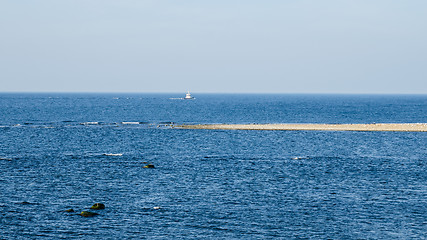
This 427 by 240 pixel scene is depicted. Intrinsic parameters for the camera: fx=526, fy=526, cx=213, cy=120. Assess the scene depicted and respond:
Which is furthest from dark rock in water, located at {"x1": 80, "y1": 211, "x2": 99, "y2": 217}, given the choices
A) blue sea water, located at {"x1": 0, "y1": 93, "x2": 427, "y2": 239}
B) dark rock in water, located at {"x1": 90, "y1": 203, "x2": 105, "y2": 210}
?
dark rock in water, located at {"x1": 90, "y1": 203, "x2": 105, "y2": 210}

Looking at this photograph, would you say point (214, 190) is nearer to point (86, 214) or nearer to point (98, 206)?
point (98, 206)

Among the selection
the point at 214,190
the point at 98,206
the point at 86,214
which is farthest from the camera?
the point at 214,190

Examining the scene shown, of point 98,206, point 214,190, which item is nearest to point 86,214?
point 98,206

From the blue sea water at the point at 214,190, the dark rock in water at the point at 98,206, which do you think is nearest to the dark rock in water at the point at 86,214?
the blue sea water at the point at 214,190

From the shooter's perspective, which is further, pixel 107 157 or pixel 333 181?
pixel 107 157

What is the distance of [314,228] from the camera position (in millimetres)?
42281

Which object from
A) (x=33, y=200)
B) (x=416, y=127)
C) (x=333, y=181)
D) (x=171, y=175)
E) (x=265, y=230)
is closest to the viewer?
(x=265, y=230)

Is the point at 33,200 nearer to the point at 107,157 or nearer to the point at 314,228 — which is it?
the point at 314,228

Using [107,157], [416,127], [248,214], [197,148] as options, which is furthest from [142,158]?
[416,127]

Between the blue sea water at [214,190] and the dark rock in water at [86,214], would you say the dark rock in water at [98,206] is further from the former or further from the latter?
the dark rock in water at [86,214]

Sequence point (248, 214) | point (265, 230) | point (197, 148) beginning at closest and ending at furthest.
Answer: point (265, 230) < point (248, 214) < point (197, 148)

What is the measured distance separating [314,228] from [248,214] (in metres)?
6.55

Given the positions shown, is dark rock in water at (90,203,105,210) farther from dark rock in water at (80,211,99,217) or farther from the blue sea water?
dark rock in water at (80,211,99,217)

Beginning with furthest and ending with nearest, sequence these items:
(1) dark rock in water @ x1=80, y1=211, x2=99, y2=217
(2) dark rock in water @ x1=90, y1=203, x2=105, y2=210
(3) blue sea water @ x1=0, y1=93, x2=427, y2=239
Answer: (2) dark rock in water @ x1=90, y1=203, x2=105, y2=210, (1) dark rock in water @ x1=80, y1=211, x2=99, y2=217, (3) blue sea water @ x1=0, y1=93, x2=427, y2=239
